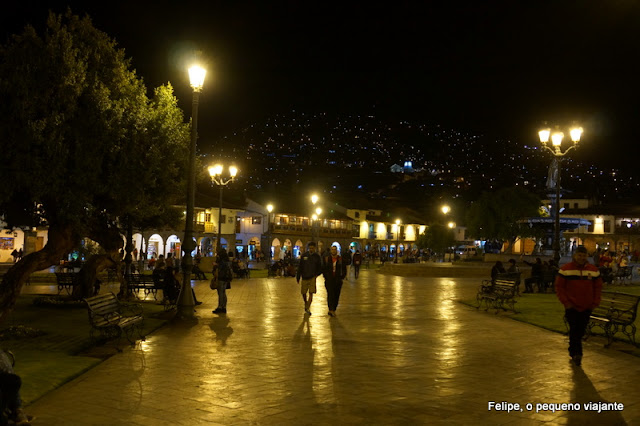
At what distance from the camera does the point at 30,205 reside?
35.5ft

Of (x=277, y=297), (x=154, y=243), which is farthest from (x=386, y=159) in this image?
(x=277, y=297)

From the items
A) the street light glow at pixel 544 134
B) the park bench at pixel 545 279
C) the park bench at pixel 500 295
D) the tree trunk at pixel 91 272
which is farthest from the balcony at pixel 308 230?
the park bench at pixel 500 295

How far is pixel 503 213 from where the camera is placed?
4700cm

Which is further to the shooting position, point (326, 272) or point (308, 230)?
point (308, 230)

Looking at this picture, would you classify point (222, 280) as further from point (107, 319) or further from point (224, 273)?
point (107, 319)

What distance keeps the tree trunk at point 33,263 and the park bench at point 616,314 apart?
9.22 metres

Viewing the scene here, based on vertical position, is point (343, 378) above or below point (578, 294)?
below

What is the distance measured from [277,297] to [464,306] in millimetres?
5490

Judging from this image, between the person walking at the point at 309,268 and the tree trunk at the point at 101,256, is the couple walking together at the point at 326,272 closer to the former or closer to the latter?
the person walking at the point at 309,268

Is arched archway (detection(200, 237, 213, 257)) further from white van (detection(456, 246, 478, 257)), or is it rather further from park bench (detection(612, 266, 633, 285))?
park bench (detection(612, 266, 633, 285))

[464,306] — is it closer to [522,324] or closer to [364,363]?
[522,324]

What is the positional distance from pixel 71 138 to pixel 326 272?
6.03 metres

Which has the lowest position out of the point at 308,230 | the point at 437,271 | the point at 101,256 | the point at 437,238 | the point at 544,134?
the point at 437,271

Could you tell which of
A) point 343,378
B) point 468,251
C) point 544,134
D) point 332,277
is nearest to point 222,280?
point 332,277
